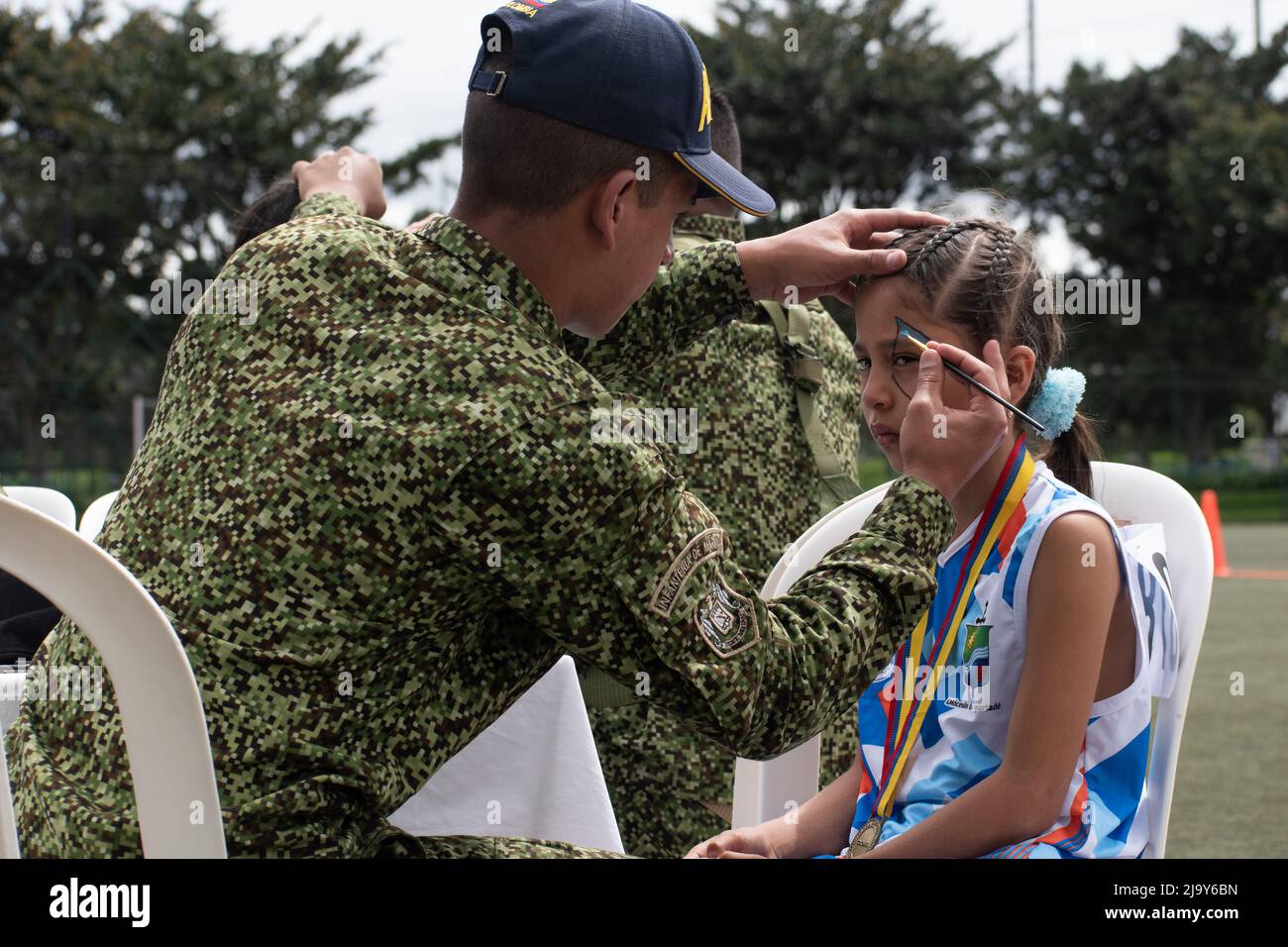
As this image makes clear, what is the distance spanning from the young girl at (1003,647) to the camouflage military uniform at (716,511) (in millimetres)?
796

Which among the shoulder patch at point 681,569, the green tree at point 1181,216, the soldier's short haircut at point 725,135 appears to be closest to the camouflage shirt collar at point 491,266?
the shoulder patch at point 681,569

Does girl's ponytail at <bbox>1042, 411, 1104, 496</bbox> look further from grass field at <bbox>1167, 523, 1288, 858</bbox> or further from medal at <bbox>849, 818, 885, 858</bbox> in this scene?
grass field at <bbox>1167, 523, 1288, 858</bbox>

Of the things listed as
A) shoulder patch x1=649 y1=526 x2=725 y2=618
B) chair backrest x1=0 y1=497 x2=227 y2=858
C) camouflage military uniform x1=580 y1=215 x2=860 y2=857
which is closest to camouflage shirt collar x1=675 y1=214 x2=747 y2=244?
camouflage military uniform x1=580 y1=215 x2=860 y2=857

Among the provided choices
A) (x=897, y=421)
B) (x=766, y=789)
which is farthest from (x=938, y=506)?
(x=766, y=789)

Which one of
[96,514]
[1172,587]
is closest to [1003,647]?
[1172,587]

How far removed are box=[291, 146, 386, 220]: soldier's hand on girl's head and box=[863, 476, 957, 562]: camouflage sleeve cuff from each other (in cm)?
141

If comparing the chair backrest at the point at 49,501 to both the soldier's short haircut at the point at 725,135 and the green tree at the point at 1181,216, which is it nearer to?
the soldier's short haircut at the point at 725,135

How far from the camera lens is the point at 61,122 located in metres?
21.9

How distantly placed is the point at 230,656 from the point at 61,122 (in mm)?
23311

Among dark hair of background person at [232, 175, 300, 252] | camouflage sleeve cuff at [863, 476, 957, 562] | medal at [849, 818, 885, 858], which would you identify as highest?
dark hair of background person at [232, 175, 300, 252]

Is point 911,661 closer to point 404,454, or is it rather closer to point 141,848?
point 404,454

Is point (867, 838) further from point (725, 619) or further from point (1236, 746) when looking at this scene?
point (1236, 746)

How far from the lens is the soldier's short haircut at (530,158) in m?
1.56

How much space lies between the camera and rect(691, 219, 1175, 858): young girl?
1833 mm
